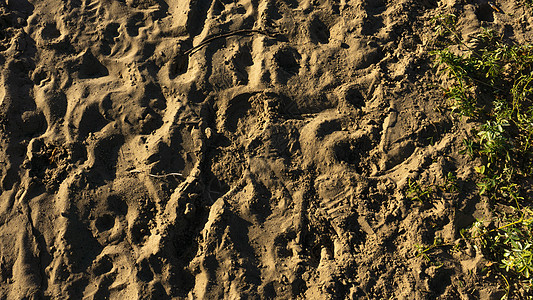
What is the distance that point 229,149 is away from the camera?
2.83m

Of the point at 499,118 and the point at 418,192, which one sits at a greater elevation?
the point at 499,118

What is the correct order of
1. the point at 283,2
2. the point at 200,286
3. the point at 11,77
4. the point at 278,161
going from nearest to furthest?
the point at 200,286 → the point at 278,161 → the point at 11,77 → the point at 283,2

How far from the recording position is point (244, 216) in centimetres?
267

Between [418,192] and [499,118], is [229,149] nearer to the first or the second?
[418,192]

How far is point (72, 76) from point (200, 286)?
185 centimetres

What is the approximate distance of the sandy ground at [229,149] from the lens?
2.57m

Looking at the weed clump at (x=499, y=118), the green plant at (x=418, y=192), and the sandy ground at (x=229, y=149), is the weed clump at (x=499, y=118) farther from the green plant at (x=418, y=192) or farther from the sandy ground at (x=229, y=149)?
the green plant at (x=418, y=192)

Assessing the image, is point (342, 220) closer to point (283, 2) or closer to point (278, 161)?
point (278, 161)

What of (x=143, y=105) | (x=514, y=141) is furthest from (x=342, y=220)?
(x=143, y=105)

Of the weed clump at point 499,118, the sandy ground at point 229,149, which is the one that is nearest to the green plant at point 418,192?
the sandy ground at point 229,149

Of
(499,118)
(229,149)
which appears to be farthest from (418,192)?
(229,149)

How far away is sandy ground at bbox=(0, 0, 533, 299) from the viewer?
257cm

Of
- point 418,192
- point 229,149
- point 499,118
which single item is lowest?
point 418,192

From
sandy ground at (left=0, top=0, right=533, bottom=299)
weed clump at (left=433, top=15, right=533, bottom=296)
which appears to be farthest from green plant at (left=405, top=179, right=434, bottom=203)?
weed clump at (left=433, top=15, right=533, bottom=296)
